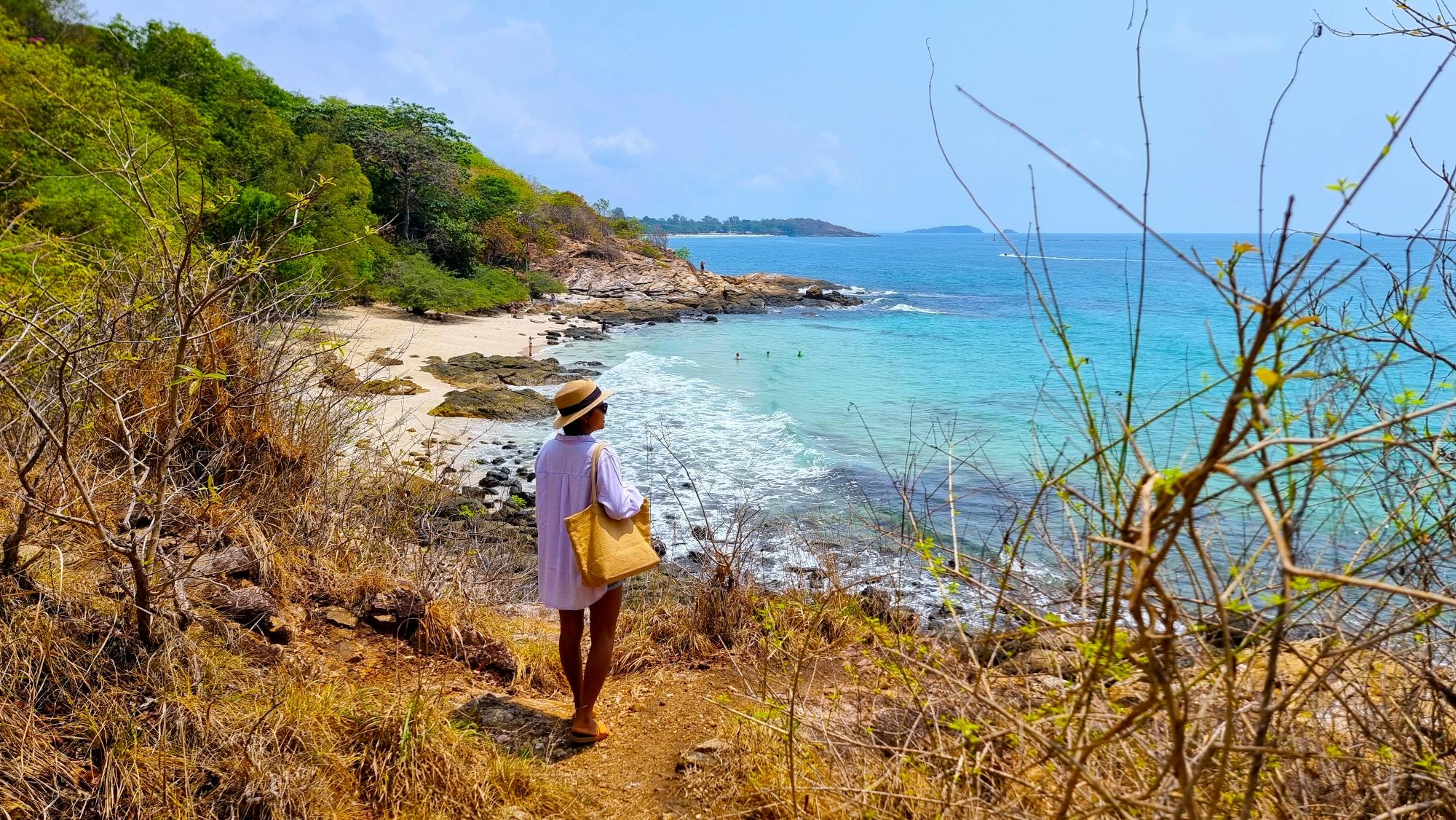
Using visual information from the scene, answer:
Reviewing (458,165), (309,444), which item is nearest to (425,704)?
(309,444)

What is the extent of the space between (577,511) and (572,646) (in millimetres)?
667

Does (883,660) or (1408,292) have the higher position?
(1408,292)

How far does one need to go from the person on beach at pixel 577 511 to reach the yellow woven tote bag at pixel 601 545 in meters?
0.04

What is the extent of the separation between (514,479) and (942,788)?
10.8 meters

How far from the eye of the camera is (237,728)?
113 inches

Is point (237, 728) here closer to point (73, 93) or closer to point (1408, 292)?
point (1408, 292)

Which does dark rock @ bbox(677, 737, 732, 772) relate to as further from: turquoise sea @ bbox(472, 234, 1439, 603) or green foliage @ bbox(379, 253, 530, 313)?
green foliage @ bbox(379, 253, 530, 313)

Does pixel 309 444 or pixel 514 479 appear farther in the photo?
pixel 514 479

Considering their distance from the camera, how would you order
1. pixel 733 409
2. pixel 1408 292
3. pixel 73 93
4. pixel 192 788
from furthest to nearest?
pixel 733 409, pixel 73 93, pixel 192 788, pixel 1408 292

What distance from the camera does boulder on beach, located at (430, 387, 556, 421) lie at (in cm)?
1588

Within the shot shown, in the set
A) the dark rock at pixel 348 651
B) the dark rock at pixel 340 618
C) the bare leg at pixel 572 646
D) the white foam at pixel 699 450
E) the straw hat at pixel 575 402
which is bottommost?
the white foam at pixel 699 450

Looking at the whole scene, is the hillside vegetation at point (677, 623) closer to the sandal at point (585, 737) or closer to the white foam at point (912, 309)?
the sandal at point (585, 737)

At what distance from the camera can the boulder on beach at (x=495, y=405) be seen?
1588cm

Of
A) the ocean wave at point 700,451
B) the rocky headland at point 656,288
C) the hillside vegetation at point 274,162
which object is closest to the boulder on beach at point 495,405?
the ocean wave at point 700,451
